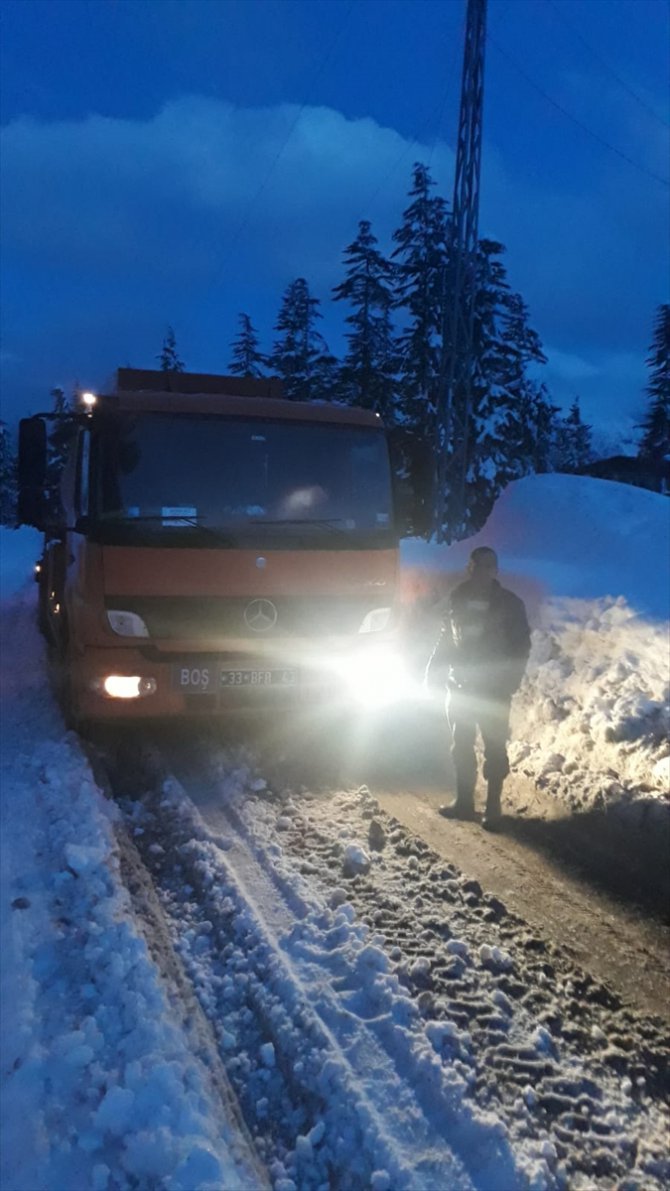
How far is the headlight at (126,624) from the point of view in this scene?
19.5 feet

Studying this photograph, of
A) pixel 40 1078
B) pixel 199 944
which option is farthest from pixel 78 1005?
pixel 199 944

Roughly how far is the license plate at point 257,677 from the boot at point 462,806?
1.50m

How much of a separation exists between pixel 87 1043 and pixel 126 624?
3332mm

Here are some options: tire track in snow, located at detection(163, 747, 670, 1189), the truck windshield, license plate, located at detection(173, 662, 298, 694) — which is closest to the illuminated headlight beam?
license plate, located at detection(173, 662, 298, 694)

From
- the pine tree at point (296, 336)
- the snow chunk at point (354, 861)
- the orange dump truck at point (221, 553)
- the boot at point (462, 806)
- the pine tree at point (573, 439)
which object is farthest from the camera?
the pine tree at point (573, 439)

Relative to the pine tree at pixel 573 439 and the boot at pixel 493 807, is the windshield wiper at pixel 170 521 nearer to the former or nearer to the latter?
the boot at pixel 493 807

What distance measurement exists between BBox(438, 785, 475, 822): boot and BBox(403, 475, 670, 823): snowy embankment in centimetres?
68

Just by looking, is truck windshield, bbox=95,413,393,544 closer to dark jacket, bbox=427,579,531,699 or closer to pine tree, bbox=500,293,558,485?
dark jacket, bbox=427,579,531,699

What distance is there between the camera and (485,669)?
231 inches

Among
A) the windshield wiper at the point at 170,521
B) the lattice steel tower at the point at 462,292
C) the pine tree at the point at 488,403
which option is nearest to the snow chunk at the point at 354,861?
the windshield wiper at the point at 170,521

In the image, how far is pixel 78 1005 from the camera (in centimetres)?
327

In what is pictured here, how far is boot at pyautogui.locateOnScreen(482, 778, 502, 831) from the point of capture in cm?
563

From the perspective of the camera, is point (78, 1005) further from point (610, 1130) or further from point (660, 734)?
point (660, 734)

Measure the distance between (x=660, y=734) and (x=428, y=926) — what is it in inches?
106
